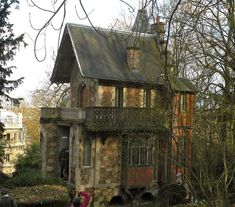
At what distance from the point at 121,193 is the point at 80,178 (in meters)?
3.17

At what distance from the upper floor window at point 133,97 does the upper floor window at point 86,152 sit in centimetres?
341

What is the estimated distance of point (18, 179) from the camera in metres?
20.1

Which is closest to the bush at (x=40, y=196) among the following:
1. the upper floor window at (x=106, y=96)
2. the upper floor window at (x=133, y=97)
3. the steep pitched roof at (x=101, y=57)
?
the upper floor window at (x=106, y=96)

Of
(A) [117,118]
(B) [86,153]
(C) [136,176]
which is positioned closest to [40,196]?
(B) [86,153]

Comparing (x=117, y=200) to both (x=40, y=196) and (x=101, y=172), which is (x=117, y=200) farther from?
(x=40, y=196)

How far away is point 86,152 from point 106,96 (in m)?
3.63

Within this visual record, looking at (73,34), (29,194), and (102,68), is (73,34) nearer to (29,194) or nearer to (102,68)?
(102,68)

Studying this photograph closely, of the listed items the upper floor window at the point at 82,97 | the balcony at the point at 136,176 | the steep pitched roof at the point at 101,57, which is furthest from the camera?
the upper floor window at the point at 82,97

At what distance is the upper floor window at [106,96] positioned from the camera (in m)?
24.6

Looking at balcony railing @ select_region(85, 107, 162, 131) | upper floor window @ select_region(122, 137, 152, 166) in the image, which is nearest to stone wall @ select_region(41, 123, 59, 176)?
balcony railing @ select_region(85, 107, 162, 131)

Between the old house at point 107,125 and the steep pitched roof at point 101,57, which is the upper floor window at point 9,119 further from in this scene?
the old house at point 107,125

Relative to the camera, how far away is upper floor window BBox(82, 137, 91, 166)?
79.5ft

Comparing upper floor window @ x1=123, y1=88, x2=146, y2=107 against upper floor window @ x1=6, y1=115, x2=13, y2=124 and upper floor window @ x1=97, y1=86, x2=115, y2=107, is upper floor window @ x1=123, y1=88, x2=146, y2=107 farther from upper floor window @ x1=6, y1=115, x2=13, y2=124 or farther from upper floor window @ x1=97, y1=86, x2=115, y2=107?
upper floor window @ x1=6, y1=115, x2=13, y2=124

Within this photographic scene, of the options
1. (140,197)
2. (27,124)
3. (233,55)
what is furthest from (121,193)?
(27,124)
